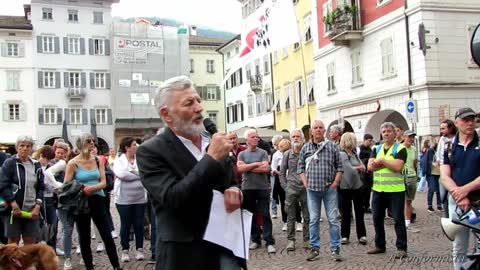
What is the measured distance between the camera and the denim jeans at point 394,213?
8180 mm

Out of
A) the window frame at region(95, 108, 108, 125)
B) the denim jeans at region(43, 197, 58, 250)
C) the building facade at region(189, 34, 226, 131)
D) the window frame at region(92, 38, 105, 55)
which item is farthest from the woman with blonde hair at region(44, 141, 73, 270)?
the building facade at region(189, 34, 226, 131)

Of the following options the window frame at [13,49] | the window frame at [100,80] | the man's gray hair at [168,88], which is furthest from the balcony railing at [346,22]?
the window frame at [13,49]

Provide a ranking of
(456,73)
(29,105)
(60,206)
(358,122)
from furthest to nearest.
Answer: (29,105) < (358,122) < (456,73) < (60,206)

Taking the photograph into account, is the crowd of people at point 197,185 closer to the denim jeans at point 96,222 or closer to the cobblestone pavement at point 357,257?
the denim jeans at point 96,222

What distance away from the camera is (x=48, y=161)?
971 cm

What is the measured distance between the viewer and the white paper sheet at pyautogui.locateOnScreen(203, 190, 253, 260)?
2.92 meters

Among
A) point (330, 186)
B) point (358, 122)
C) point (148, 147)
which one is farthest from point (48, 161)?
point (358, 122)

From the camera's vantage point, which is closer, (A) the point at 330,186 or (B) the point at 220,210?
(B) the point at 220,210

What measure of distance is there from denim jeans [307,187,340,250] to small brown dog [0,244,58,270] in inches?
146

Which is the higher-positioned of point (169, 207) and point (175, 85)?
point (175, 85)

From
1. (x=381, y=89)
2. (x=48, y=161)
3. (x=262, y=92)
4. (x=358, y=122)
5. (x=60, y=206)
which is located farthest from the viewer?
(x=262, y=92)

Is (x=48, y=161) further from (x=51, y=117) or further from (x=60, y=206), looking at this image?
(x=51, y=117)

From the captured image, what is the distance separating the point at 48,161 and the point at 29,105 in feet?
147

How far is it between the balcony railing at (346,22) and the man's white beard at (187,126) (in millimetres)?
24632
